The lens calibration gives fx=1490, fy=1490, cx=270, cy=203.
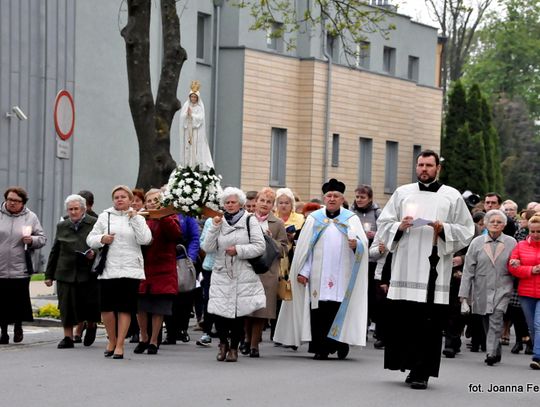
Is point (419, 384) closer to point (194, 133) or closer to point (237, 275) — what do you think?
point (237, 275)

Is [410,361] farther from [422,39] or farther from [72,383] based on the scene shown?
[422,39]

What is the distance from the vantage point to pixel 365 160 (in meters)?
49.7

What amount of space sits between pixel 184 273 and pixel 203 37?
2617cm

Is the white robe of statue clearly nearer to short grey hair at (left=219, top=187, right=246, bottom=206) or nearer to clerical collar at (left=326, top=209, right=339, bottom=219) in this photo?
clerical collar at (left=326, top=209, right=339, bottom=219)

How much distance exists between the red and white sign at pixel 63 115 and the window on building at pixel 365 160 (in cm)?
3014

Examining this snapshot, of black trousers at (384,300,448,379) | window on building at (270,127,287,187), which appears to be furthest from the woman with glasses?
window on building at (270,127,287,187)

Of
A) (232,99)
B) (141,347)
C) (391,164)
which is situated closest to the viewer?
(141,347)

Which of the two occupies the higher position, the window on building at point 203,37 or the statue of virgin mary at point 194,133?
the window on building at point 203,37

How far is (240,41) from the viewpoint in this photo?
141 ft

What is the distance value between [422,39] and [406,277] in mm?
40190

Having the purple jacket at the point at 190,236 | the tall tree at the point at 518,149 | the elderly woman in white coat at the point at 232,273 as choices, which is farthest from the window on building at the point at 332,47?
the elderly woman in white coat at the point at 232,273

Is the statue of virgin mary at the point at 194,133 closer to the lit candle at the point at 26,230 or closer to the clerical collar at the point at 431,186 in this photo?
the lit candle at the point at 26,230

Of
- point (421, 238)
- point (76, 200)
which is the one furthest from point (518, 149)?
point (421, 238)

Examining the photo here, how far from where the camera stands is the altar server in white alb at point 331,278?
1659cm
